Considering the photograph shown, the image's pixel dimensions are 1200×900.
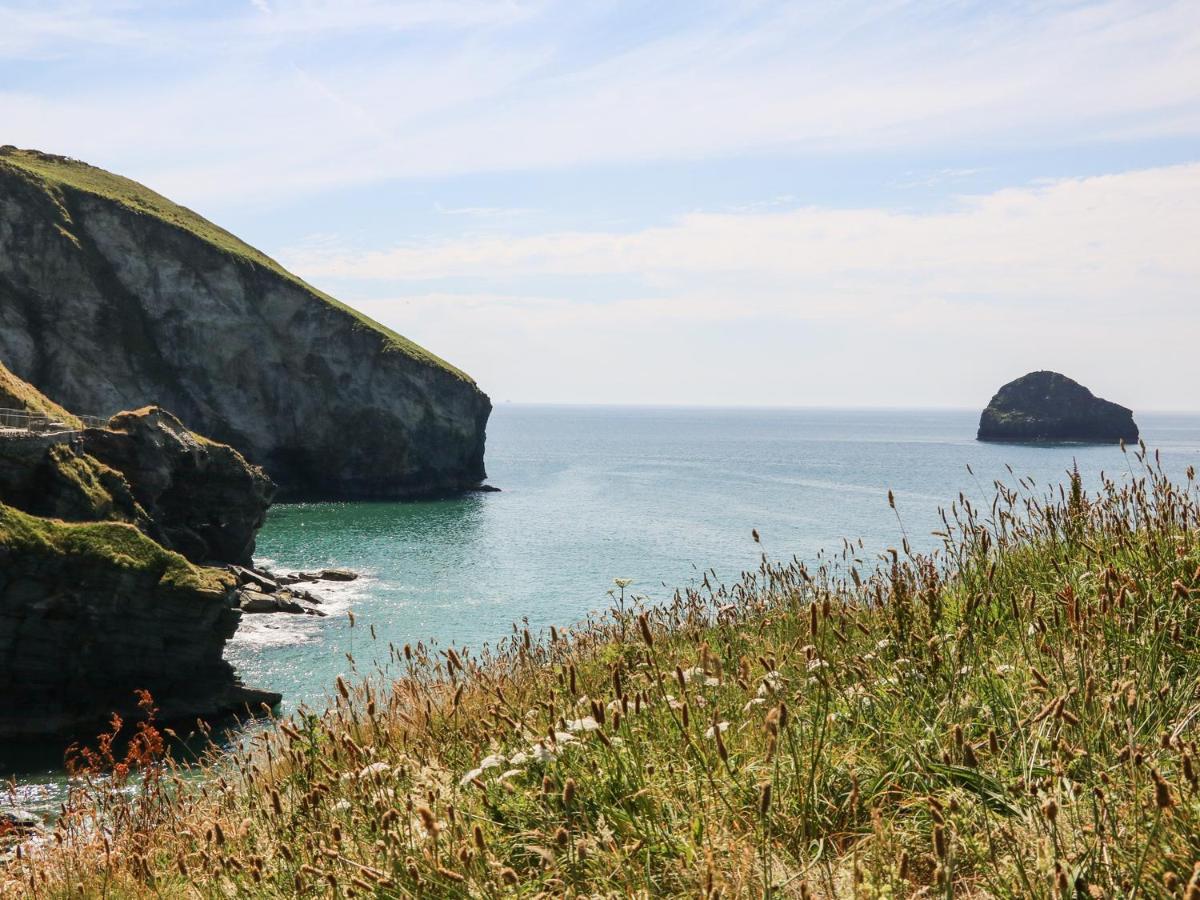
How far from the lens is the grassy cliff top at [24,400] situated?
42156mm

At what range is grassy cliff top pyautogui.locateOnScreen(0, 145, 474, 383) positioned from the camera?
93188 millimetres

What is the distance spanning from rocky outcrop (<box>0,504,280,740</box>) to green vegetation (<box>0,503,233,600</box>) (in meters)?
0.03

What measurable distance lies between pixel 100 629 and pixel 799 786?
103 ft

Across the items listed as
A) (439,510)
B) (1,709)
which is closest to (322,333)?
(439,510)

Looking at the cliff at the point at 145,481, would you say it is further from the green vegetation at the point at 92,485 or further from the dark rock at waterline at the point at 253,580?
the dark rock at waterline at the point at 253,580

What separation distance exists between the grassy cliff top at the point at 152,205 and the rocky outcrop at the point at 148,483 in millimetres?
54794

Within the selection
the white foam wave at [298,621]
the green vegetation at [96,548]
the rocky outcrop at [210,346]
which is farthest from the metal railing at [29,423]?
the rocky outcrop at [210,346]

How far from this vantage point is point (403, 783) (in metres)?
5.42

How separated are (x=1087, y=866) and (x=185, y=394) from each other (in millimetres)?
101675

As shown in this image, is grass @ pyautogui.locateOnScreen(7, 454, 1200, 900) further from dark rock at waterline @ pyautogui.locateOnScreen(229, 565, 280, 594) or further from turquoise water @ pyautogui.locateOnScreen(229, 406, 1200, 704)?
dark rock at waterline @ pyautogui.locateOnScreen(229, 565, 280, 594)

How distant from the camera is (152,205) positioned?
10038cm

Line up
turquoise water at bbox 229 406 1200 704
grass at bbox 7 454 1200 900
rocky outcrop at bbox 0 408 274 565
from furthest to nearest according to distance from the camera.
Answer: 1. turquoise water at bbox 229 406 1200 704
2. rocky outcrop at bbox 0 408 274 565
3. grass at bbox 7 454 1200 900

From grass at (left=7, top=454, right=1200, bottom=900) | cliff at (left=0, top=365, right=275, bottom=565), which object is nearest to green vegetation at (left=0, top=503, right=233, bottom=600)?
cliff at (left=0, top=365, right=275, bottom=565)

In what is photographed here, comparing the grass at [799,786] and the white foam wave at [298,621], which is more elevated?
the grass at [799,786]
